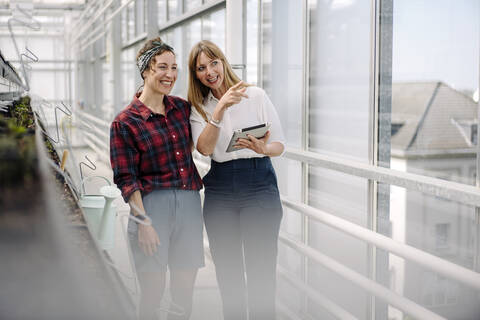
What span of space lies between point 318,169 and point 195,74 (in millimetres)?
1543

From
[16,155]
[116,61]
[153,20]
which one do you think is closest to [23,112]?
[16,155]

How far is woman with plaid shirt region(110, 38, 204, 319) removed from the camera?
2334 millimetres

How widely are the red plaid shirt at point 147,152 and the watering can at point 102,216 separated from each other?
787 millimetres

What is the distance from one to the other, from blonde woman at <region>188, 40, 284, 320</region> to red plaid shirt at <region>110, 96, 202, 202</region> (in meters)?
0.13

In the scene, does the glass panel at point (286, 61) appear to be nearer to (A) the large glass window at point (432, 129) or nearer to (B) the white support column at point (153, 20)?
(A) the large glass window at point (432, 129)

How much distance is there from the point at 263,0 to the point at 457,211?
2702mm

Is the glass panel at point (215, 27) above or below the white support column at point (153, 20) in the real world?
below

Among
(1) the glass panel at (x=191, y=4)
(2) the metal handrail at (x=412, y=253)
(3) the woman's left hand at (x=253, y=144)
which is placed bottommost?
(2) the metal handrail at (x=412, y=253)

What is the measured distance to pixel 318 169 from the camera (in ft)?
12.6

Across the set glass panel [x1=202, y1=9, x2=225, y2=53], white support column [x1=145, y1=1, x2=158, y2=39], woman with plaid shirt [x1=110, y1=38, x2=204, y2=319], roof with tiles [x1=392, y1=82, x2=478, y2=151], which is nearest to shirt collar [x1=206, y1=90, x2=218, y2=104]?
woman with plaid shirt [x1=110, y1=38, x2=204, y2=319]

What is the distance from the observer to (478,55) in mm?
2365

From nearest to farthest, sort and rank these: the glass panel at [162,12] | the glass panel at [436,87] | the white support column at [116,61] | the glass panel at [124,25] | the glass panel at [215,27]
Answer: the glass panel at [436,87] → the glass panel at [215,27] → the glass panel at [162,12] → the glass panel at [124,25] → the white support column at [116,61]

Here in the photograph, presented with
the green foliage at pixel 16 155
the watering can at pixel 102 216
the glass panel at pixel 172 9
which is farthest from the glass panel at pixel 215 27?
the green foliage at pixel 16 155

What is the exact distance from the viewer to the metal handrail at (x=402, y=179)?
7.27 ft
